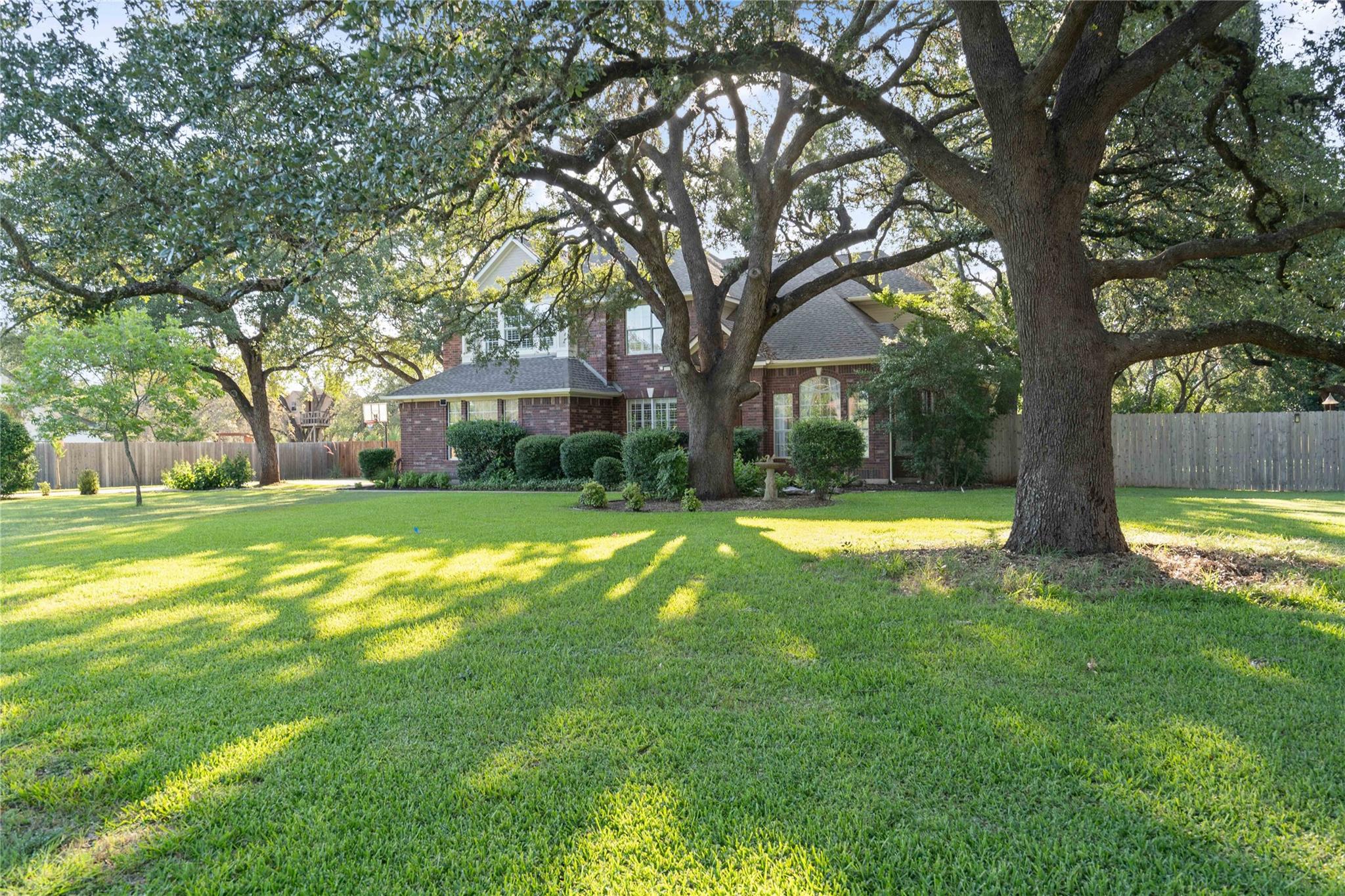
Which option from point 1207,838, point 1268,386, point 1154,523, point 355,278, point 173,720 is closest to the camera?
point 1207,838

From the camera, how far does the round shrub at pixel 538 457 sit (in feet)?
65.6

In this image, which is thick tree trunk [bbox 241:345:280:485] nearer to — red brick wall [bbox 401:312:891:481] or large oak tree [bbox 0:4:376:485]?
red brick wall [bbox 401:312:891:481]

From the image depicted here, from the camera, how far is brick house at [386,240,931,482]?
19.1 meters

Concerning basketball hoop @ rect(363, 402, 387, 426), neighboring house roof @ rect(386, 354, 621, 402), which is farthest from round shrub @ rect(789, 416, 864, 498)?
basketball hoop @ rect(363, 402, 387, 426)

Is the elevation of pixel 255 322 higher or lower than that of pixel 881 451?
higher

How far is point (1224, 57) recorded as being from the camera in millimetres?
8203

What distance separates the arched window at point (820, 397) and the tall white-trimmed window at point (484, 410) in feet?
31.0

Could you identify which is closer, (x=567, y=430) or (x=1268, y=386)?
(x=567, y=430)

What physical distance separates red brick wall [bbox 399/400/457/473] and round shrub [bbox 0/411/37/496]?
32.6ft

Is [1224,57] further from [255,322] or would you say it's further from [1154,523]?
[255,322]

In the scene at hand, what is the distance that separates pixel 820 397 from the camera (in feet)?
63.7

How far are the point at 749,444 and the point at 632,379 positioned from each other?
15.4ft

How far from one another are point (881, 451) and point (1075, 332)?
12.3 metres

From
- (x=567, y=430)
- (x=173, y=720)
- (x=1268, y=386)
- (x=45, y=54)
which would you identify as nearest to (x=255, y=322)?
(x=567, y=430)
